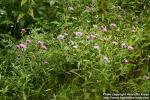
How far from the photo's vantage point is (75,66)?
13.1 feet

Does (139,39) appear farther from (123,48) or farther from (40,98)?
(40,98)

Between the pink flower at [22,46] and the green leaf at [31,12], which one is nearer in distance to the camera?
the pink flower at [22,46]

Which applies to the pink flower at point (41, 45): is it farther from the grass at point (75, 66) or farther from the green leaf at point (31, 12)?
the green leaf at point (31, 12)

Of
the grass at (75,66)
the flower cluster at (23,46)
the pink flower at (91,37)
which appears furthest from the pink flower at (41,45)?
the pink flower at (91,37)

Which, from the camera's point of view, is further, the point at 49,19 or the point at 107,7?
the point at 107,7

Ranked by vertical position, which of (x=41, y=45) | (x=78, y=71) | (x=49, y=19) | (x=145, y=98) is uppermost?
(x=49, y=19)

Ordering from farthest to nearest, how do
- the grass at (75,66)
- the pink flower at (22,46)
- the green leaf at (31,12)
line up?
the green leaf at (31,12)
the pink flower at (22,46)
the grass at (75,66)

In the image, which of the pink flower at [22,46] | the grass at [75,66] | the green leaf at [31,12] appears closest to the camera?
the grass at [75,66]

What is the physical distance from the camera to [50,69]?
3965 millimetres

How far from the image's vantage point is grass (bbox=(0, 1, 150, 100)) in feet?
12.7

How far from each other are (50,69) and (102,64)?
55cm

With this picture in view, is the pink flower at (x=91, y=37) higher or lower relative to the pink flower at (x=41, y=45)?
higher

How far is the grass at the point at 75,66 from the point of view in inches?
153

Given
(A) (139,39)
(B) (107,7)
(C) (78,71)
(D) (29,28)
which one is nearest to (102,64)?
(C) (78,71)
